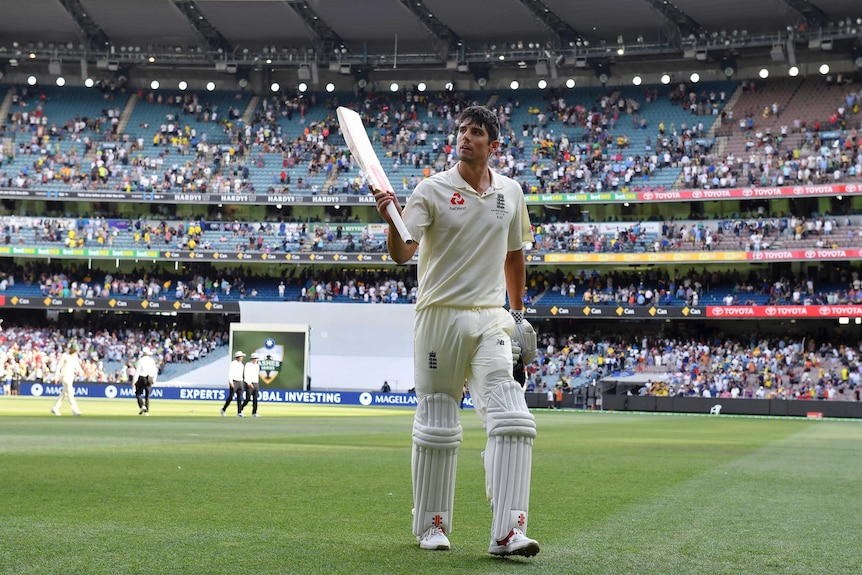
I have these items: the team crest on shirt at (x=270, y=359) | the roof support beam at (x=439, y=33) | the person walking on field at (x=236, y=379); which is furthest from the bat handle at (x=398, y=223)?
the roof support beam at (x=439, y=33)

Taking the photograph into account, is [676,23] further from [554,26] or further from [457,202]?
[457,202]

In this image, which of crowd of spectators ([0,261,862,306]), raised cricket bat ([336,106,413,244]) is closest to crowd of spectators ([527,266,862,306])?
crowd of spectators ([0,261,862,306])

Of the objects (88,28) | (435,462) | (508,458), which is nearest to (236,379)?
(435,462)

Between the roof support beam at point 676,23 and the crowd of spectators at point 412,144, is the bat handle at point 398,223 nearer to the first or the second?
the crowd of spectators at point 412,144

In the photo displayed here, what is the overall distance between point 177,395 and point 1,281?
1900 cm

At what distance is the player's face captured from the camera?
273 inches

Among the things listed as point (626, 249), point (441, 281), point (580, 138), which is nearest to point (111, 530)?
point (441, 281)

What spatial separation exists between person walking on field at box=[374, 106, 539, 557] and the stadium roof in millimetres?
56715

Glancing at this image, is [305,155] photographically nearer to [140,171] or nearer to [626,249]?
[140,171]

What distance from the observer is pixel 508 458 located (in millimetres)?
6500

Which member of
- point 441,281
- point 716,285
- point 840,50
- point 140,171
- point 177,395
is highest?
point 840,50

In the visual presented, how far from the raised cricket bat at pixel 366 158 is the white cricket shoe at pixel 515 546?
1.81 m

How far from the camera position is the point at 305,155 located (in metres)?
70.1

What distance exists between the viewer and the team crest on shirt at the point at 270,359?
165 feet
